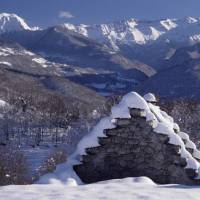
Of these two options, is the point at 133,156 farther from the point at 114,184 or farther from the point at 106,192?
the point at 106,192

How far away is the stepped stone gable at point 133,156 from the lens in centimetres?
1883

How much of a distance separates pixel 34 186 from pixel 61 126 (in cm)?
16167

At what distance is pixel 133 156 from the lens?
62.9ft

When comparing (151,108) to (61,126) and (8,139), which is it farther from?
(61,126)

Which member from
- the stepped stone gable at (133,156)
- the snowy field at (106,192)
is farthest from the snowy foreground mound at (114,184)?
the stepped stone gable at (133,156)

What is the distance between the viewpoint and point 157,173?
1905cm

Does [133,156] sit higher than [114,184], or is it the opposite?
[133,156]

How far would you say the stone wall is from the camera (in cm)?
1884

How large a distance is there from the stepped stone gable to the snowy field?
2.92 meters

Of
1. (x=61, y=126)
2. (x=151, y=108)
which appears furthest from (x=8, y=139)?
(x=151, y=108)

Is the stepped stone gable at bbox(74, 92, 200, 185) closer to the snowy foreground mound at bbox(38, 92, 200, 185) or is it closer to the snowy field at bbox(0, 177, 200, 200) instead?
the snowy foreground mound at bbox(38, 92, 200, 185)

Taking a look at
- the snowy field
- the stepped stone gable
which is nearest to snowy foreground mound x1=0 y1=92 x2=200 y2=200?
the snowy field

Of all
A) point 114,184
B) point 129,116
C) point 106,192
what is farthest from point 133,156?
point 106,192

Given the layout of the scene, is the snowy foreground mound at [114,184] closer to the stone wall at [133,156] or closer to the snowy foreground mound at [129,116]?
the snowy foreground mound at [129,116]
